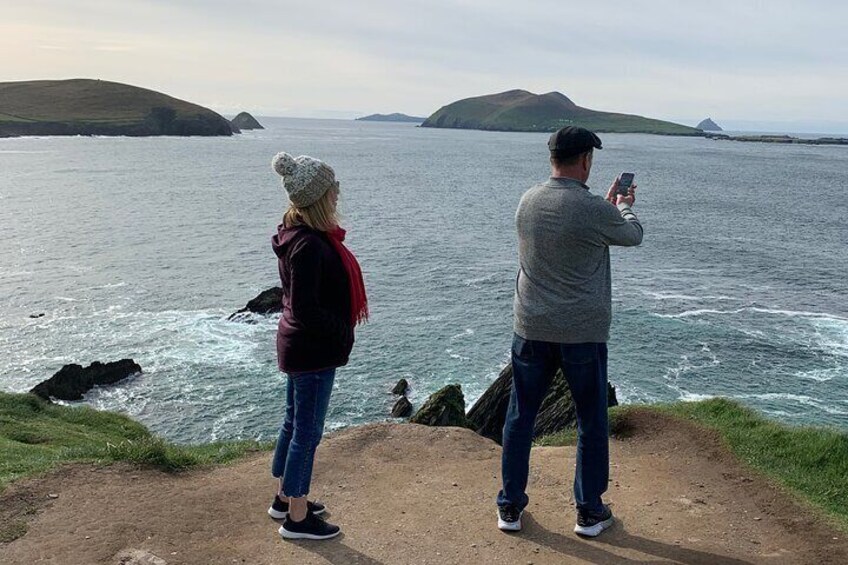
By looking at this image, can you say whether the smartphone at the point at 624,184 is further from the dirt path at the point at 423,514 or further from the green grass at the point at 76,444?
the green grass at the point at 76,444

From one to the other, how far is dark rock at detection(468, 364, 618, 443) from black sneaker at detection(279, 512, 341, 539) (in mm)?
8161

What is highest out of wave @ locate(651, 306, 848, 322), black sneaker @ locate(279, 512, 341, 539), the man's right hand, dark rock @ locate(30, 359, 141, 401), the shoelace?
the man's right hand

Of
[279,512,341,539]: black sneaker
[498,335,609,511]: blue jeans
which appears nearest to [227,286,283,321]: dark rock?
[279,512,341,539]: black sneaker

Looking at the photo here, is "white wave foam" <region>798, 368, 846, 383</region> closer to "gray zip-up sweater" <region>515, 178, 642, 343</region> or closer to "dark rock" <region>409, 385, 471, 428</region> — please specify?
"dark rock" <region>409, 385, 471, 428</region>

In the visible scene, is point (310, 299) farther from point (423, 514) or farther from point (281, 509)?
point (423, 514)

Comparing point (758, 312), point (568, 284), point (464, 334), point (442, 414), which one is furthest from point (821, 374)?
point (568, 284)

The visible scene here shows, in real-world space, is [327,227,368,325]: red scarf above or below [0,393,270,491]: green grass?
above

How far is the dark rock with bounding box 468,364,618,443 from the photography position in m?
14.8

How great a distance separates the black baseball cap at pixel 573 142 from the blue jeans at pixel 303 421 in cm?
288

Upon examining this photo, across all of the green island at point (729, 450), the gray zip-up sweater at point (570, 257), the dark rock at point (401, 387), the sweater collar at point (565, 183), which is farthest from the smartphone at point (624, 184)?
the dark rock at point (401, 387)

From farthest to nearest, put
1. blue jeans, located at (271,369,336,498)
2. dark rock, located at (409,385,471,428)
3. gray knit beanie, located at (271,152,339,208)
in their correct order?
dark rock, located at (409,385,471,428), blue jeans, located at (271,369,336,498), gray knit beanie, located at (271,152,339,208)

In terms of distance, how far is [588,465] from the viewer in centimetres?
702

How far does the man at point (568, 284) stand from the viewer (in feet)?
21.0

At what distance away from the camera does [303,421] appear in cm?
670
